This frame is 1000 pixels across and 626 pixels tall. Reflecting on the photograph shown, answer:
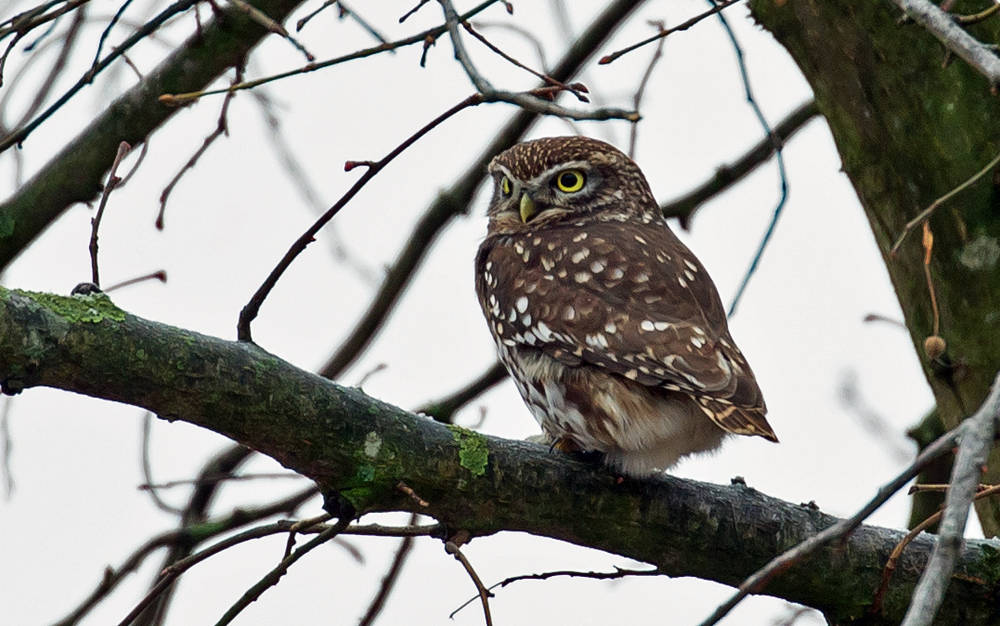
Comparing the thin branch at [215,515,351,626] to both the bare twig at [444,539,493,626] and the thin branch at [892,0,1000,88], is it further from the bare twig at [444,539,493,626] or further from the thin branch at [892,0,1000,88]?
the thin branch at [892,0,1000,88]

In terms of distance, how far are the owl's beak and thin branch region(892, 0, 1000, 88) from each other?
111 inches

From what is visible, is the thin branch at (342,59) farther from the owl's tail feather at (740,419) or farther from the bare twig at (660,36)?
the owl's tail feather at (740,419)

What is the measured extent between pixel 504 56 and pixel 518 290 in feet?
4.17

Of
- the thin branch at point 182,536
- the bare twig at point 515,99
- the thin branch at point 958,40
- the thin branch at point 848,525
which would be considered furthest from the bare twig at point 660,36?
the thin branch at point 182,536

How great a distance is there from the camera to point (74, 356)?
240 centimetres

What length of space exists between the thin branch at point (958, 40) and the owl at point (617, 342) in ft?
5.11

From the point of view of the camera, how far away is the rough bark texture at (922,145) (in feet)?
Result: 11.6

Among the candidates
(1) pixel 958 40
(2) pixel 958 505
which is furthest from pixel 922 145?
(2) pixel 958 505

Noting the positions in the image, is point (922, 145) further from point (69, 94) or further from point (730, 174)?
point (69, 94)

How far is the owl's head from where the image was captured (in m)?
4.73

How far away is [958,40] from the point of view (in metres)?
1.65

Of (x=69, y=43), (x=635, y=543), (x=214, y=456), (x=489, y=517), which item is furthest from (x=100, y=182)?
(x=635, y=543)

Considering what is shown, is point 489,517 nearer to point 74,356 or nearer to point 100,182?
point 74,356

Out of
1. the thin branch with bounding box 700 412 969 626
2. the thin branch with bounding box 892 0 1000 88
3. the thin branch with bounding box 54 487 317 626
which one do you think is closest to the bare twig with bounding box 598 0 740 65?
the thin branch with bounding box 892 0 1000 88
